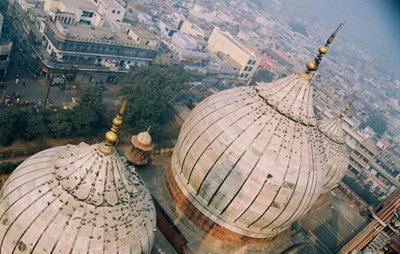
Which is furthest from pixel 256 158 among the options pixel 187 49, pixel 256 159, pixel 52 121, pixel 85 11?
pixel 187 49

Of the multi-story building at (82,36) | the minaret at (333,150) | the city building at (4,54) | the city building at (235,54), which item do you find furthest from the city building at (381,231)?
the city building at (235,54)

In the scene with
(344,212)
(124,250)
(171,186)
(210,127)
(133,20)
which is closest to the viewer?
(124,250)

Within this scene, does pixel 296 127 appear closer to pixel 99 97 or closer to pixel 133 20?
pixel 99 97

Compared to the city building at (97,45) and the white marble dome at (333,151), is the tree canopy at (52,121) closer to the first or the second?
the city building at (97,45)

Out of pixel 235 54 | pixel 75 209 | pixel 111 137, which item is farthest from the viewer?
pixel 235 54

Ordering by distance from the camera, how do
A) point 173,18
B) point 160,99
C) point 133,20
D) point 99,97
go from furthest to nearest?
1. point 173,18
2. point 133,20
3. point 160,99
4. point 99,97

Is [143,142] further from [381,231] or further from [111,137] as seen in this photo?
[381,231]

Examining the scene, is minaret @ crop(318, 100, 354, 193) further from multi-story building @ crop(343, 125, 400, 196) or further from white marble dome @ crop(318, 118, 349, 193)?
multi-story building @ crop(343, 125, 400, 196)

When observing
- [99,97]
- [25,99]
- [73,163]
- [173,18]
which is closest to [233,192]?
[73,163]
